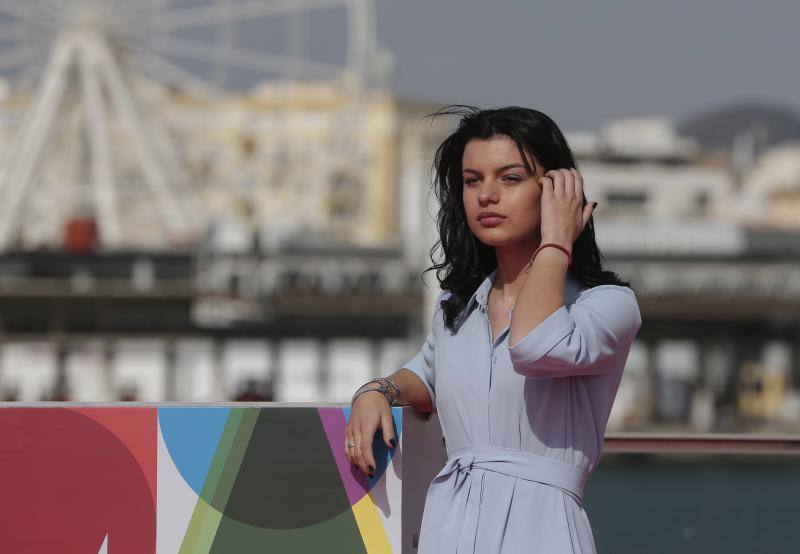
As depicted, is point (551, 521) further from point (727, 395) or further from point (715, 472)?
point (727, 395)

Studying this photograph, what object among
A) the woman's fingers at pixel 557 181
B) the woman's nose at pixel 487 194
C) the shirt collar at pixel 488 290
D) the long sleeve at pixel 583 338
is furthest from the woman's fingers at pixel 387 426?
the woman's fingers at pixel 557 181

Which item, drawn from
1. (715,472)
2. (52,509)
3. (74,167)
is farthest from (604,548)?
(74,167)

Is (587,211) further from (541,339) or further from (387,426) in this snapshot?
(387,426)

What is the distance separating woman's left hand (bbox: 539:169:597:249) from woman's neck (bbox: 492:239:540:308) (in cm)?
14

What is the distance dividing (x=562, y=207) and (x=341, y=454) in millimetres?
784

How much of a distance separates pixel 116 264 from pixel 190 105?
39.2m

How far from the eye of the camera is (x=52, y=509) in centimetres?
350

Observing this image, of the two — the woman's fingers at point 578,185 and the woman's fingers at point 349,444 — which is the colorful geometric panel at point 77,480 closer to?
the woman's fingers at point 349,444

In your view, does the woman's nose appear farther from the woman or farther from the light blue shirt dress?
the light blue shirt dress

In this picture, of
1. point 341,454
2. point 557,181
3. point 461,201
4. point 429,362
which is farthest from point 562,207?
point 341,454

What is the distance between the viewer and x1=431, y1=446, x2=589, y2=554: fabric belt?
2.98 metres

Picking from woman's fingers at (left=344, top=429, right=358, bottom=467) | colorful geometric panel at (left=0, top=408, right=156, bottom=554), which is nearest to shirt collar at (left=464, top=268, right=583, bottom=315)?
woman's fingers at (left=344, top=429, right=358, bottom=467)

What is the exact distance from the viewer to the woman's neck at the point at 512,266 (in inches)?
124

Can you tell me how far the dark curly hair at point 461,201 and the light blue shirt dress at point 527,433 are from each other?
109 millimetres
